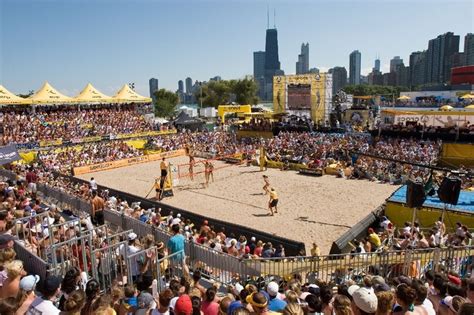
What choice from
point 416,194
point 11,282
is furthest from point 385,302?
point 11,282

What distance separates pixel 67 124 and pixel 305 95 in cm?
2224

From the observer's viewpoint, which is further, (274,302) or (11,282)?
(274,302)

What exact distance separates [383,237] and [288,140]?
60.5 feet

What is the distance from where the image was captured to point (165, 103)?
76.5 m

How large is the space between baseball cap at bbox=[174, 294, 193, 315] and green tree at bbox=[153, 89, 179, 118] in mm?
74565

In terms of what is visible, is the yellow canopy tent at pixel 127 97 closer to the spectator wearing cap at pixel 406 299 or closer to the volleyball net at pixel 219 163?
the volleyball net at pixel 219 163

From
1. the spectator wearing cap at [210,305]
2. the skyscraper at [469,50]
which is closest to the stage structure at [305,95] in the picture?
the spectator wearing cap at [210,305]

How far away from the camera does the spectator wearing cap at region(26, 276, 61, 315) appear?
3924mm

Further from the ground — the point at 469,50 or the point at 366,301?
the point at 469,50

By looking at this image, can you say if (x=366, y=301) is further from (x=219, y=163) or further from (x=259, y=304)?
(x=219, y=163)

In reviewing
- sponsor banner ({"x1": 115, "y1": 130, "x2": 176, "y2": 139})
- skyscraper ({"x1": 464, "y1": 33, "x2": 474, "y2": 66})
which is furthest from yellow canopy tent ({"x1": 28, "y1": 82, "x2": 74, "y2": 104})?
skyscraper ({"x1": 464, "y1": 33, "x2": 474, "y2": 66})

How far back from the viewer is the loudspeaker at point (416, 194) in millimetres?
6926

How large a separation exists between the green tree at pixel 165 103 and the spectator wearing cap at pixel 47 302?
7417cm

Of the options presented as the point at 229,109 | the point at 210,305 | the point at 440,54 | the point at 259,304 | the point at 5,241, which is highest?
the point at 440,54
